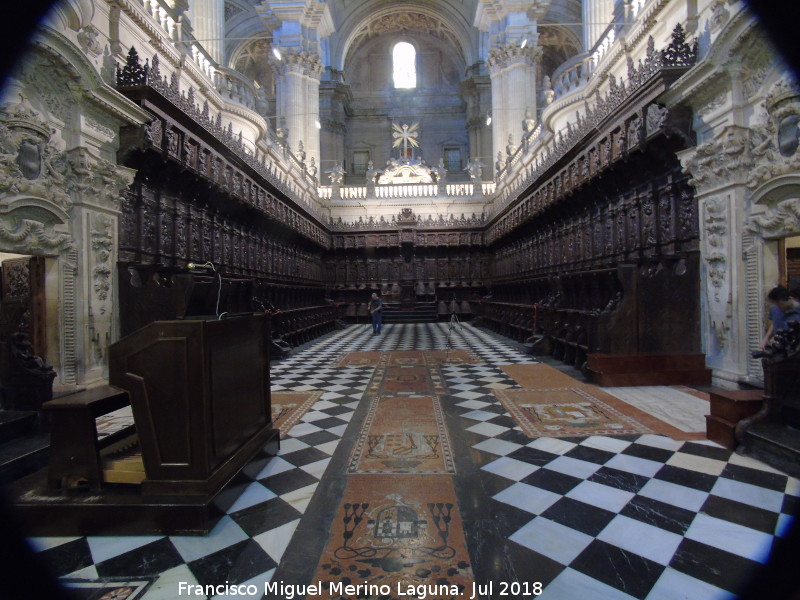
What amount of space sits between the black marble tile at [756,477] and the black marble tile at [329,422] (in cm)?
314

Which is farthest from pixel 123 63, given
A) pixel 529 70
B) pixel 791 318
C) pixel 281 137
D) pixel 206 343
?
pixel 529 70

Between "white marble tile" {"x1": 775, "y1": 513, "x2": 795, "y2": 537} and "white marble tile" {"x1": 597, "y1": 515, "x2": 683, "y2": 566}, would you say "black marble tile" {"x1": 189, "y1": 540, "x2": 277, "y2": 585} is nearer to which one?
"white marble tile" {"x1": 597, "y1": 515, "x2": 683, "y2": 566}

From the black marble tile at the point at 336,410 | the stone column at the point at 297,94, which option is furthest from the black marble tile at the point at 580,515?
the stone column at the point at 297,94

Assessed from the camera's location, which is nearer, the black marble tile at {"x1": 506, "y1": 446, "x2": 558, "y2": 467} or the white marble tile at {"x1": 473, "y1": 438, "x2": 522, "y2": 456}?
the black marble tile at {"x1": 506, "y1": 446, "x2": 558, "y2": 467}

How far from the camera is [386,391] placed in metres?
5.34

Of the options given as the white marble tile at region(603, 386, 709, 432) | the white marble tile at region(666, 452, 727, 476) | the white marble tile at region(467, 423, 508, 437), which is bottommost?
the white marble tile at region(467, 423, 508, 437)

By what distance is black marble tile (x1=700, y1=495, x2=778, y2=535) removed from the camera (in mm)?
2121

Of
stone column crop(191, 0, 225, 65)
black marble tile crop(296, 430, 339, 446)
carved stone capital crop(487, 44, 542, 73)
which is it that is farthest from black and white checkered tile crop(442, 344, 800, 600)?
carved stone capital crop(487, 44, 542, 73)

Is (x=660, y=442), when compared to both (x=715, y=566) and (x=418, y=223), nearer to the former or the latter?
(x=715, y=566)

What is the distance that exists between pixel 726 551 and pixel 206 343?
2.91 metres

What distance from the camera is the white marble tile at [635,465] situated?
2807 millimetres

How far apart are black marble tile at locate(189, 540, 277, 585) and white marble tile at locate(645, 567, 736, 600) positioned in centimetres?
172

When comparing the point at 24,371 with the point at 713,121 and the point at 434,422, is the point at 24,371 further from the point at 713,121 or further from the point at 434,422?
the point at 713,121

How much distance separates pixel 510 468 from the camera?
2.94 metres
